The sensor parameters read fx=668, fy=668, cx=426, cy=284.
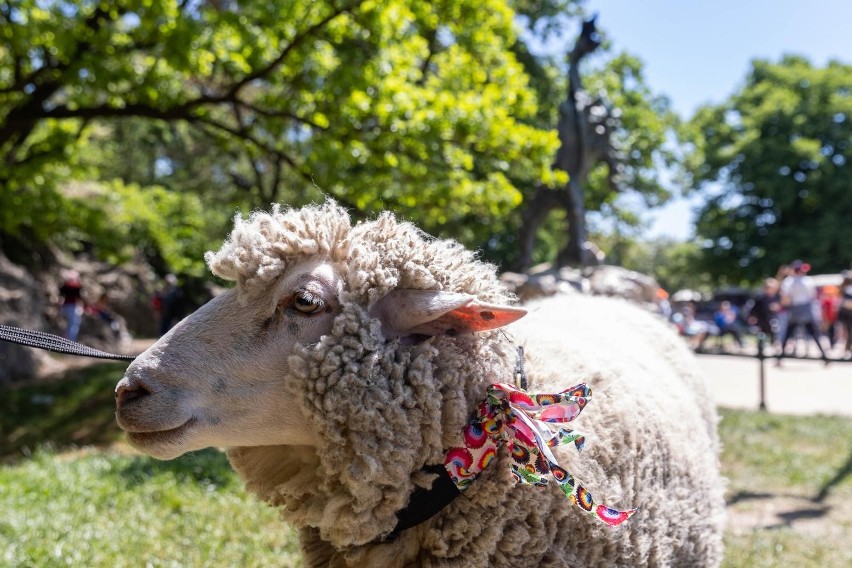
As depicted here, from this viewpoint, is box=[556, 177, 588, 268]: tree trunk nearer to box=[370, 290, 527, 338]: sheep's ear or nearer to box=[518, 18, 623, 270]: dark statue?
box=[518, 18, 623, 270]: dark statue

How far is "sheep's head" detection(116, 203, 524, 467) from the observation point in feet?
5.65

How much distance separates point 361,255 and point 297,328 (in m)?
0.26

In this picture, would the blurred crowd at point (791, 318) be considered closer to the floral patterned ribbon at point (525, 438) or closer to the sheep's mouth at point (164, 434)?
the floral patterned ribbon at point (525, 438)

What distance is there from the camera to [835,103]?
29.3m

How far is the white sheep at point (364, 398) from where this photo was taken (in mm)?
1713

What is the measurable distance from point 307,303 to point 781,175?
104 feet

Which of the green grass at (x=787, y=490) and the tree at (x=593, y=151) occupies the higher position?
the tree at (x=593, y=151)

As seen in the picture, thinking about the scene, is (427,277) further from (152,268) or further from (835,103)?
(835,103)

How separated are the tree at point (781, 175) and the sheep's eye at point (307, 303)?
1095 inches

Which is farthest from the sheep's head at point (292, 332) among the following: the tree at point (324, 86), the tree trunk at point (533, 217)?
the tree trunk at point (533, 217)

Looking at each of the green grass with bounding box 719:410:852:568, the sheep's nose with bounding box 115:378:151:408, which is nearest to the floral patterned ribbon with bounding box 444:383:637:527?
A: the sheep's nose with bounding box 115:378:151:408

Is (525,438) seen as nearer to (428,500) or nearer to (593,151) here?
(428,500)

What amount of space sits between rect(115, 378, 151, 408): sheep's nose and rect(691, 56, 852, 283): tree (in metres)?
28.1

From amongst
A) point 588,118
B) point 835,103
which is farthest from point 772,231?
point 588,118
